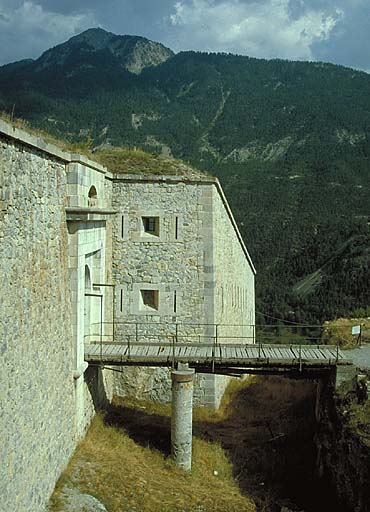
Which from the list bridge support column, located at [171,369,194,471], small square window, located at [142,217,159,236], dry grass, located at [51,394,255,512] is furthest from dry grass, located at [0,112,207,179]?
dry grass, located at [51,394,255,512]

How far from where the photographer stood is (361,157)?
98.2m

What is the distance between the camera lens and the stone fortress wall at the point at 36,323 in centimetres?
909

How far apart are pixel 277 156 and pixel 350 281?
176ft

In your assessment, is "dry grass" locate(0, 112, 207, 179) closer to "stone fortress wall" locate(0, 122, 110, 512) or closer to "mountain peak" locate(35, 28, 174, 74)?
"stone fortress wall" locate(0, 122, 110, 512)

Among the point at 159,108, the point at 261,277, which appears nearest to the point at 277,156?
the point at 159,108

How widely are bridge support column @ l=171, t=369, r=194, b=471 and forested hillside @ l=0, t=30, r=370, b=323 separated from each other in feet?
126

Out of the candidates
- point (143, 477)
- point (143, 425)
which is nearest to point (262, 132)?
point (143, 425)

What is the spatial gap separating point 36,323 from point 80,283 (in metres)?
2.83

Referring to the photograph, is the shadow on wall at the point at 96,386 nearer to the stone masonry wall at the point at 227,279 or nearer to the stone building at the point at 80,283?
the stone building at the point at 80,283

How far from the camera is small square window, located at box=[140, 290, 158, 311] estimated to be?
17234mm

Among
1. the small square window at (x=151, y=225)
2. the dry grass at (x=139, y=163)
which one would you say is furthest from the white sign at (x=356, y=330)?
the small square window at (x=151, y=225)

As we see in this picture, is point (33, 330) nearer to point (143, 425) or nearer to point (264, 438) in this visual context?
point (143, 425)

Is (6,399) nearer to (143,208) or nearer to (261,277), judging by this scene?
(143,208)

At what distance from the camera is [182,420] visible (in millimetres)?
13758
